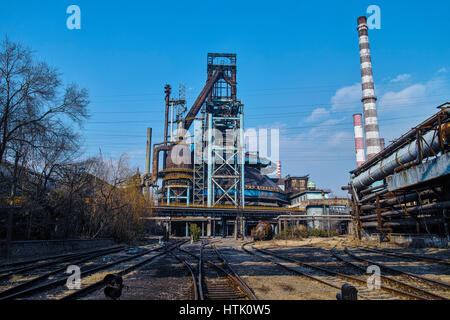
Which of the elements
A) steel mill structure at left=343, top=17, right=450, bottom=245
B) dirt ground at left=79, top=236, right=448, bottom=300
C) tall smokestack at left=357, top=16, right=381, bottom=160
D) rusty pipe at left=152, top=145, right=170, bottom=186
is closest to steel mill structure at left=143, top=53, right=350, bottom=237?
rusty pipe at left=152, top=145, right=170, bottom=186

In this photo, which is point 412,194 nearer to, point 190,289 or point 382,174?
point 382,174

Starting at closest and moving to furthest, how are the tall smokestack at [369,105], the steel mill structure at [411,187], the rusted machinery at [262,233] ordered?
the steel mill structure at [411,187], the rusted machinery at [262,233], the tall smokestack at [369,105]

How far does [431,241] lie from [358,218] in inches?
371

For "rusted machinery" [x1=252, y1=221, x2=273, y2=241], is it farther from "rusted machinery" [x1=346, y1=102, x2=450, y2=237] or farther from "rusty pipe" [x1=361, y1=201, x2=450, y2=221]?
"rusty pipe" [x1=361, y1=201, x2=450, y2=221]

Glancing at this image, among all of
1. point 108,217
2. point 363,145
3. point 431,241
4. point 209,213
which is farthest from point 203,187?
point 431,241

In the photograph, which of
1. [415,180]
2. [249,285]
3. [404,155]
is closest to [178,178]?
[404,155]

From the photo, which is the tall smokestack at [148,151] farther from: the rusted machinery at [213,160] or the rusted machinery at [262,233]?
the rusted machinery at [262,233]

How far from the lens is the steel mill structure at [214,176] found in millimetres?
51750

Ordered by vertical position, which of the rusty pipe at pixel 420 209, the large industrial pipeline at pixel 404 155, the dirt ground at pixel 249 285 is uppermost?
the large industrial pipeline at pixel 404 155

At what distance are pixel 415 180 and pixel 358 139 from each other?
112 feet

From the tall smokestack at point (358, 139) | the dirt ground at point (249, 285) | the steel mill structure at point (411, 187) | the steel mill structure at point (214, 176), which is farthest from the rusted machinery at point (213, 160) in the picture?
the dirt ground at point (249, 285)

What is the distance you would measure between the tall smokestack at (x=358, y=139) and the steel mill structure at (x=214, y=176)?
34.9 ft

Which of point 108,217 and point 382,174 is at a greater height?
point 382,174

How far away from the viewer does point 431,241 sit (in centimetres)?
1582
